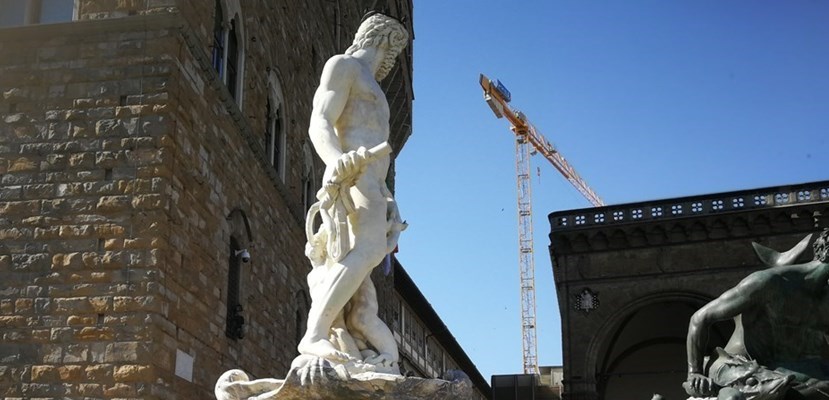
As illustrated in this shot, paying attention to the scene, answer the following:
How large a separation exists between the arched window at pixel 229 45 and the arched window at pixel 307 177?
4059 millimetres

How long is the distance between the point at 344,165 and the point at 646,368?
29992 millimetres

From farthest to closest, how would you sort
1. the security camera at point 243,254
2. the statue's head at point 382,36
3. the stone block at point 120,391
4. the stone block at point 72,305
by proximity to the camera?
the security camera at point 243,254
the stone block at point 72,305
the stone block at point 120,391
the statue's head at point 382,36

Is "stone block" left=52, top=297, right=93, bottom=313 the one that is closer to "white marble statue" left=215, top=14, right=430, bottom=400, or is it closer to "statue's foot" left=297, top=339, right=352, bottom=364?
"white marble statue" left=215, top=14, right=430, bottom=400

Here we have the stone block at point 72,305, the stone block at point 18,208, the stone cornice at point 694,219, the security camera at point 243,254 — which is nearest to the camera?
the stone block at point 72,305

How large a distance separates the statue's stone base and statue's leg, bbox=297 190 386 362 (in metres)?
0.38

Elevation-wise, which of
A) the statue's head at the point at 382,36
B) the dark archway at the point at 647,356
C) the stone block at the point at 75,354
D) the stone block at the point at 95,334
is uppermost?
the dark archway at the point at 647,356

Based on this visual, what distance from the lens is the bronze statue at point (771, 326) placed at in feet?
14.9

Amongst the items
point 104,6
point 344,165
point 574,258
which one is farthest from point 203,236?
point 574,258

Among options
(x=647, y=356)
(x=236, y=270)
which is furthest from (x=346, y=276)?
(x=647, y=356)

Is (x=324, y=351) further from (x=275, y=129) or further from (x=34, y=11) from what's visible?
(x=275, y=129)

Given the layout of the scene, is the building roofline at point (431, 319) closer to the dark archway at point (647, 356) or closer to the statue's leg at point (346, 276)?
the dark archway at point (647, 356)

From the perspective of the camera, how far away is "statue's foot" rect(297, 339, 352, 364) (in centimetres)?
514

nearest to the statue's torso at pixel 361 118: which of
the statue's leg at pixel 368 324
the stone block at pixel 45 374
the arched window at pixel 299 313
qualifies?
the statue's leg at pixel 368 324

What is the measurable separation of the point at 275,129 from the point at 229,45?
8.89ft
